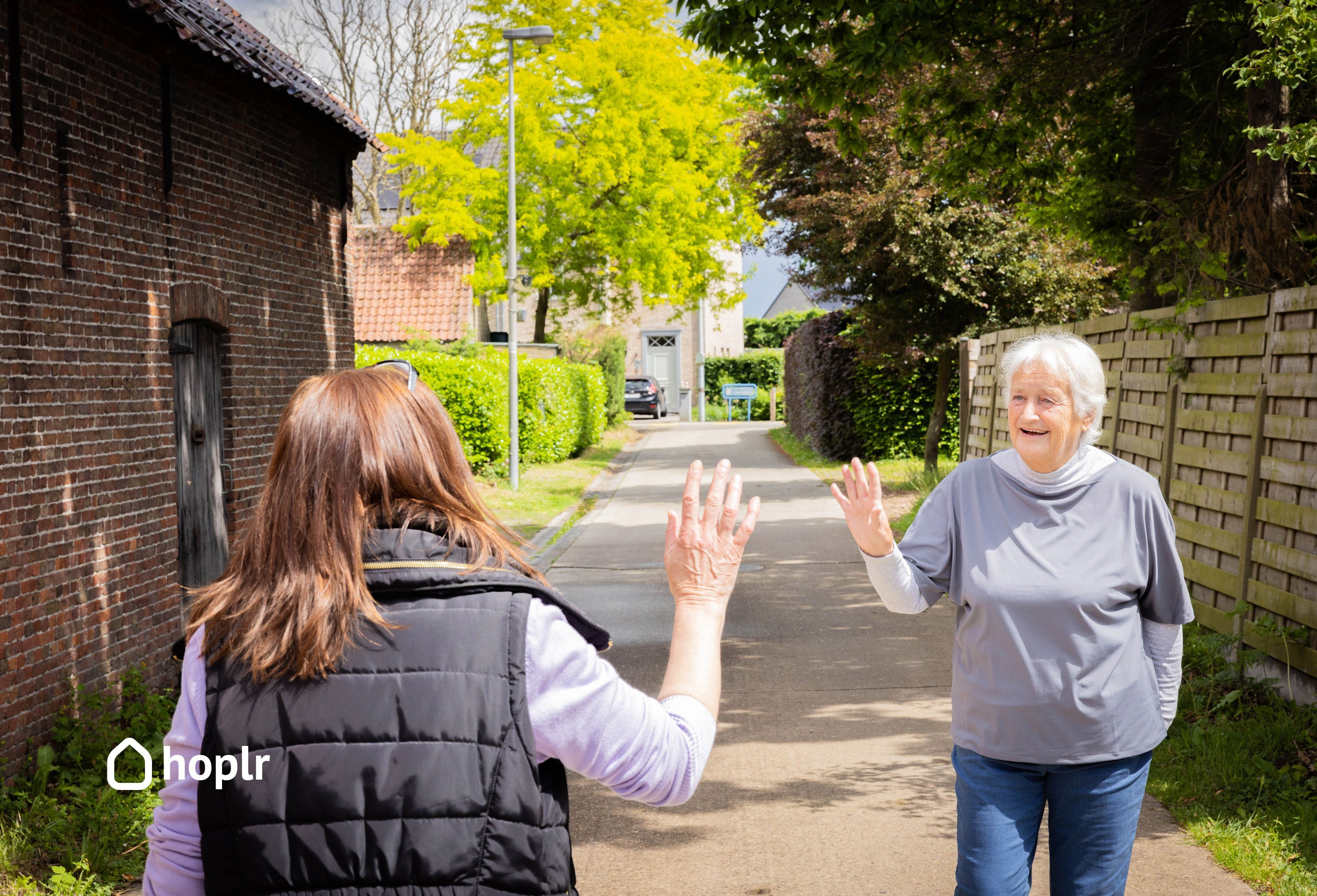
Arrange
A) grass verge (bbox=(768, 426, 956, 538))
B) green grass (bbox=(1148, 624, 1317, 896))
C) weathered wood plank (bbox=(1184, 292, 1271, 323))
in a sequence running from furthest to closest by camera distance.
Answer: grass verge (bbox=(768, 426, 956, 538)) < weathered wood plank (bbox=(1184, 292, 1271, 323)) < green grass (bbox=(1148, 624, 1317, 896))

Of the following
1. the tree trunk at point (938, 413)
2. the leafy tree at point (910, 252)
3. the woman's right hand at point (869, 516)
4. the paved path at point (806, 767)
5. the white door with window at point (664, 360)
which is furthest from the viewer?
the white door with window at point (664, 360)

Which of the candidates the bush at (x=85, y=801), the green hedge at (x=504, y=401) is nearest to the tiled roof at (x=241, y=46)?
the bush at (x=85, y=801)

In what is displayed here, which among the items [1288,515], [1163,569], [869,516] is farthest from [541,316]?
[1163,569]

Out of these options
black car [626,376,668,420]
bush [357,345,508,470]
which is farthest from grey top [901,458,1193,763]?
black car [626,376,668,420]

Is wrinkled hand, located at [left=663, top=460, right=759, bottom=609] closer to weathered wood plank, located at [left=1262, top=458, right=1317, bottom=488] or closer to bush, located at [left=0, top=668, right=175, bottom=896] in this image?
bush, located at [left=0, top=668, right=175, bottom=896]

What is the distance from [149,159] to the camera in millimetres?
7035

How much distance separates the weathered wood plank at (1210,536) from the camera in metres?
6.09

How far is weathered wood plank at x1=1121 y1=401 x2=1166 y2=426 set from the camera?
7254 mm

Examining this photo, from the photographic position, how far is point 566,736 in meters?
1.61

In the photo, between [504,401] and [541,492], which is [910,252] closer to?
[541,492]

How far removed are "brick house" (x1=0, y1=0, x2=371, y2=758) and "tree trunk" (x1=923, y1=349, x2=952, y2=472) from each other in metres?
10.3

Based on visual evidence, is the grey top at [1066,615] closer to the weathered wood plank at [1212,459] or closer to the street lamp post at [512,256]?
the weathered wood plank at [1212,459]

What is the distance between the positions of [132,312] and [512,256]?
11.6 meters

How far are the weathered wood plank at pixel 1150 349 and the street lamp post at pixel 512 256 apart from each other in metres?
10.7
